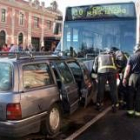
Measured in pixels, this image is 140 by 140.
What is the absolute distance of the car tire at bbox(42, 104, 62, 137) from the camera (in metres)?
6.00

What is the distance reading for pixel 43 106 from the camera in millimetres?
5812

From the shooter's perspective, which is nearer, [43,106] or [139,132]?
[43,106]

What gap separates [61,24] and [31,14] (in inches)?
1679

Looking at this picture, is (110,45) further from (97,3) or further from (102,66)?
(102,66)

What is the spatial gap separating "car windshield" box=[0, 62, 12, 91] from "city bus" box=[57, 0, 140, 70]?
4.70 meters

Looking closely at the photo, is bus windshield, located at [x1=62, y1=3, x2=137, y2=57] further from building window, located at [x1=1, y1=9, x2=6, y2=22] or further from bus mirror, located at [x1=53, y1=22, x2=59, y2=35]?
building window, located at [x1=1, y1=9, x2=6, y2=22]

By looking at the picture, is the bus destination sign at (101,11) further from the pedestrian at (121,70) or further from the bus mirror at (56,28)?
the pedestrian at (121,70)

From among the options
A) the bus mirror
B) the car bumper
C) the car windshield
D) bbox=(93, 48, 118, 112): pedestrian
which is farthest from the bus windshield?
the car bumper

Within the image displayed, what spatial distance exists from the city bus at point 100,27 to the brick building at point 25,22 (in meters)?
32.3

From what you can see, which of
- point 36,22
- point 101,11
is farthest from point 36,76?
point 36,22

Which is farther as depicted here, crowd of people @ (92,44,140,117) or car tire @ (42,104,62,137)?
crowd of people @ (92,44,140,117)

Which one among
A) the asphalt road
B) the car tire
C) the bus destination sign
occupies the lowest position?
the asphalt road

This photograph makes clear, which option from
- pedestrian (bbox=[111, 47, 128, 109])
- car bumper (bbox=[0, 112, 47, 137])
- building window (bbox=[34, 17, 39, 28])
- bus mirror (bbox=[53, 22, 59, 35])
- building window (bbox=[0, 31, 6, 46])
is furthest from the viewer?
building window (bbox=[34, 17, 39, 28])

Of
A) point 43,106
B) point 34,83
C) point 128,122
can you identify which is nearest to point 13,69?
point 34,83
